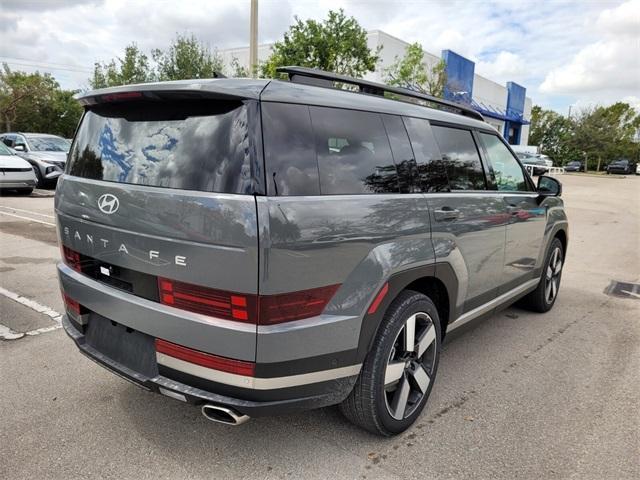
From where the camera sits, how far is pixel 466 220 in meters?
3.14

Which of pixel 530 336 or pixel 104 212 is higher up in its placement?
pixel 104 212

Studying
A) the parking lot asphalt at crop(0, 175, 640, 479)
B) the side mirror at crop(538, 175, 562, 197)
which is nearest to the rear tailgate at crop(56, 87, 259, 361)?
the parking lot asphalt at crop(0, 175, 640, 479)

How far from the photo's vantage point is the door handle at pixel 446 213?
2.86m

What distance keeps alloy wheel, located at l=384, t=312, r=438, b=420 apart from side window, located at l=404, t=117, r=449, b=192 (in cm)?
80

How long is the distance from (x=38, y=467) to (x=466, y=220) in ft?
9.31

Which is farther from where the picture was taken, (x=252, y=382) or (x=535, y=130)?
(x=535, y=130)

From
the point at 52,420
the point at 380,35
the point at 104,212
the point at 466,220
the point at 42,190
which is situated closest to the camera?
the point at 104,212

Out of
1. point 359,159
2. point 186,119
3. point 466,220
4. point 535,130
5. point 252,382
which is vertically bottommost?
point 252,382

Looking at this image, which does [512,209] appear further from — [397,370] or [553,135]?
[553,135]

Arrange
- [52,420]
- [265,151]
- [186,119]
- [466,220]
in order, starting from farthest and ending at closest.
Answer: [466,220], [52,420], [186,119], [265,151]

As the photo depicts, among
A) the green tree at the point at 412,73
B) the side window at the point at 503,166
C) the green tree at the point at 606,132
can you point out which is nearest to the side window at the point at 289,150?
the side window at the point at 503,166

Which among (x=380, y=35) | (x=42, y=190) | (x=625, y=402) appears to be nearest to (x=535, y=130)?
(x=380, y=35)

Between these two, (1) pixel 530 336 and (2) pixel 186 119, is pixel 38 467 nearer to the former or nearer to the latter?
(2) pixel 186 119

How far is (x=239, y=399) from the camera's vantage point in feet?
6.89
